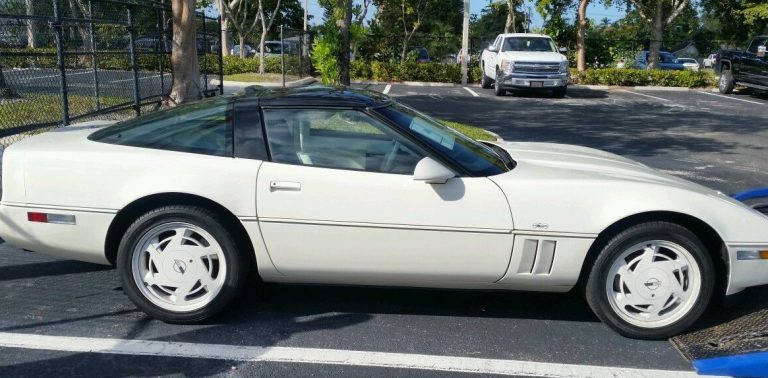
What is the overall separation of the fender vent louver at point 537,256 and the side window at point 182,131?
176 cm

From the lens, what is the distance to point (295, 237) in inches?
145

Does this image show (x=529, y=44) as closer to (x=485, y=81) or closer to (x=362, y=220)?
(x=485, y=81)

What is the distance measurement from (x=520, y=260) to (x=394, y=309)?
2.98ft

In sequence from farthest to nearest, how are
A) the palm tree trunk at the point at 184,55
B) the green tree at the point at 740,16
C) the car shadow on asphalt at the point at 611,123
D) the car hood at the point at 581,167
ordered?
the green tree at the point at 740,16
the car shadow on asphalt at the point at 611,123
the palm tree trunk at the point at 184,55
the car hood at the point at 581,167

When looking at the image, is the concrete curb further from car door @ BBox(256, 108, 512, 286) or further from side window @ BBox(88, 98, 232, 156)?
car door @ BBox(256, 108, 512, 286)

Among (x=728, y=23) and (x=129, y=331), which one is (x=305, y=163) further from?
(x=728, y=23)

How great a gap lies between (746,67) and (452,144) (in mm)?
19616

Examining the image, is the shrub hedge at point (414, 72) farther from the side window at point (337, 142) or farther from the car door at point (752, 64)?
the side window at point (337, 142)

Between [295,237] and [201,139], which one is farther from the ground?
[201,139]

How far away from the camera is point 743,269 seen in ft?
11.7

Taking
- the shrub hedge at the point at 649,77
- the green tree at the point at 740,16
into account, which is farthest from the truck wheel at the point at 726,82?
the green tree at the point at 740,16

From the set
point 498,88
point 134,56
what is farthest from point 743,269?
point 498,88

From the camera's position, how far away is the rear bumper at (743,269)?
140 inches

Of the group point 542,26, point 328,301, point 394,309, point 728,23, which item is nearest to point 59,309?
point 328,301
